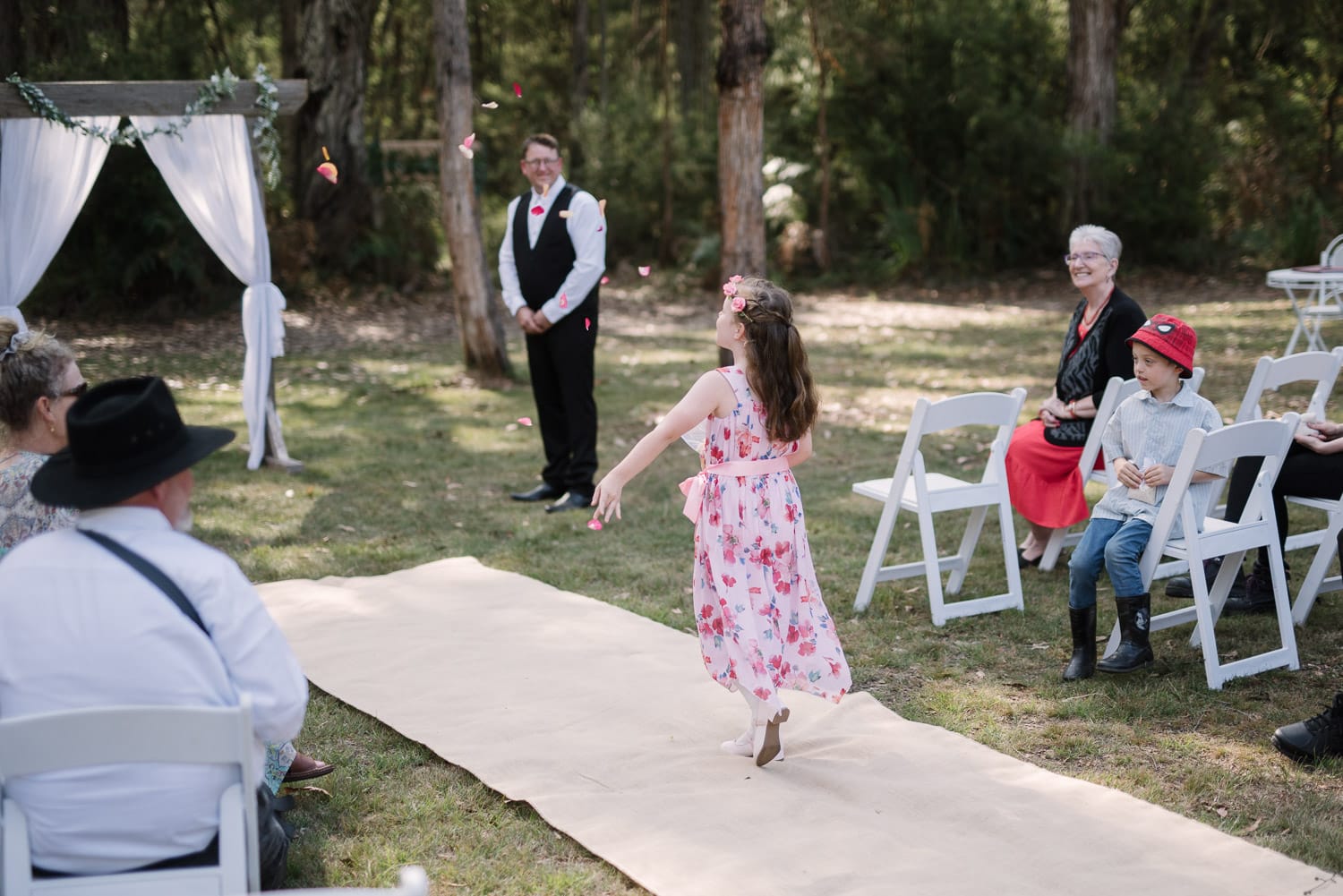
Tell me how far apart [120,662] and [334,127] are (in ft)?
53.2

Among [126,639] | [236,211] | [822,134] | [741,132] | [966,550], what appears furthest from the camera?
[822,134]

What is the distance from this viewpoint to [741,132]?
10.8 metres

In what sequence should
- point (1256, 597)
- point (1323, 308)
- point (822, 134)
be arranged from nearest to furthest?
point (1256, 597), point (1323, 308), point (822, 134)

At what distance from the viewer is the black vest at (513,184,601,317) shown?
25.1ft

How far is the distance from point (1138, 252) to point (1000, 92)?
3.31 metres

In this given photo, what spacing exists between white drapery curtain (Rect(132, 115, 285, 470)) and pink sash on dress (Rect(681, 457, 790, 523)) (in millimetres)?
5108

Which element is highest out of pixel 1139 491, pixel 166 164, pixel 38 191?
pixel 166 164

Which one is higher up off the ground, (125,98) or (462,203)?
(125,98)

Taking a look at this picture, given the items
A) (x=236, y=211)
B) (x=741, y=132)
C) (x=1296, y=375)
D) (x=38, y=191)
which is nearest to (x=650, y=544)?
(x=1296, y=375)

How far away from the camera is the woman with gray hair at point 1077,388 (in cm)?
592

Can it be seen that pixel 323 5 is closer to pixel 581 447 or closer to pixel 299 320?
pixel 299 320

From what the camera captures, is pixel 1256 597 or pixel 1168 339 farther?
pixel 1256 597

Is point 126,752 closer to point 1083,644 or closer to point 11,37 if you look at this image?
point 1083,644

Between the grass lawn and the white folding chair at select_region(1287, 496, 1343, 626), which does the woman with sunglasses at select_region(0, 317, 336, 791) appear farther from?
the white folding chair at select_region(1287, 496, 1343, 626)
